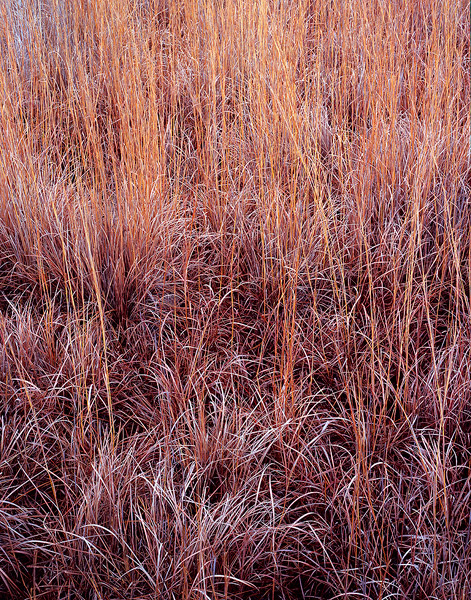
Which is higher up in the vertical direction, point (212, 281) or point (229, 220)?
point (229, 220)

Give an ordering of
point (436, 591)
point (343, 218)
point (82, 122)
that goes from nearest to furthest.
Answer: point (436, 591), point (343, 218), point (82, 122)

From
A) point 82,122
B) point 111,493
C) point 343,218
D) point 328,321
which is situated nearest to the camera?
point 111,493

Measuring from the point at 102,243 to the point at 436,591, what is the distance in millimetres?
1361

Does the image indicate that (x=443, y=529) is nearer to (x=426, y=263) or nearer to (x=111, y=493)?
(x=111, y=493)

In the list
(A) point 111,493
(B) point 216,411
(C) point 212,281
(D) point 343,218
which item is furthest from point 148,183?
(A) point 111,493

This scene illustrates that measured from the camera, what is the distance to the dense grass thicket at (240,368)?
3.73 ft

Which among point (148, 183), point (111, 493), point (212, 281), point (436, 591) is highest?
point (148, 183)

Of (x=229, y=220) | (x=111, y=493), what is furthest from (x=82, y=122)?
(x=111, y=493)

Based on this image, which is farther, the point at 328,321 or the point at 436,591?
the point at 328,321

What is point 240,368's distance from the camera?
151 cm

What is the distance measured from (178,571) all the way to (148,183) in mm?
1258

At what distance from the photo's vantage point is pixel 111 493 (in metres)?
1.18

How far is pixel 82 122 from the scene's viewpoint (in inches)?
102

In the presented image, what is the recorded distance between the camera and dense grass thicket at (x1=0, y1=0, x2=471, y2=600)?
1137 mm
